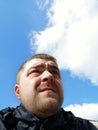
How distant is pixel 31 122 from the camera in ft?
12.2

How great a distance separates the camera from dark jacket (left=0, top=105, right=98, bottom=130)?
12.1 feet

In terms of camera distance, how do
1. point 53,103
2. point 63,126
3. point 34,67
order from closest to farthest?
point 53,103 → point 63,126 → point 34,67

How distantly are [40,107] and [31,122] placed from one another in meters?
0.26

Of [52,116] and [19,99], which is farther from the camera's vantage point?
[19,99]

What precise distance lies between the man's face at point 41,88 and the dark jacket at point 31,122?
0.31ft

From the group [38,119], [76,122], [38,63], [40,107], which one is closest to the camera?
[40,107]

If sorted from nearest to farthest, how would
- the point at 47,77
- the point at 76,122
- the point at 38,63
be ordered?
the point at 47,77, the point at 76,122, the point at 38,63

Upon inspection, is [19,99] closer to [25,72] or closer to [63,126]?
[25,72]

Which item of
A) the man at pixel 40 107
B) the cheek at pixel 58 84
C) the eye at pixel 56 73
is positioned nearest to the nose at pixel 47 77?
the man at pixel 40 107

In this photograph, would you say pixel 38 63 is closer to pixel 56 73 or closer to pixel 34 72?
pixel 34 72

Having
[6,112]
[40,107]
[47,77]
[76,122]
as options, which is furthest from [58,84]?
[6,112]

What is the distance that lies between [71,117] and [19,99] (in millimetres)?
794

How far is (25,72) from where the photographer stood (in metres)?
4.16

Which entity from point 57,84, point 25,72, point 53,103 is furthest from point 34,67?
point 53,103
